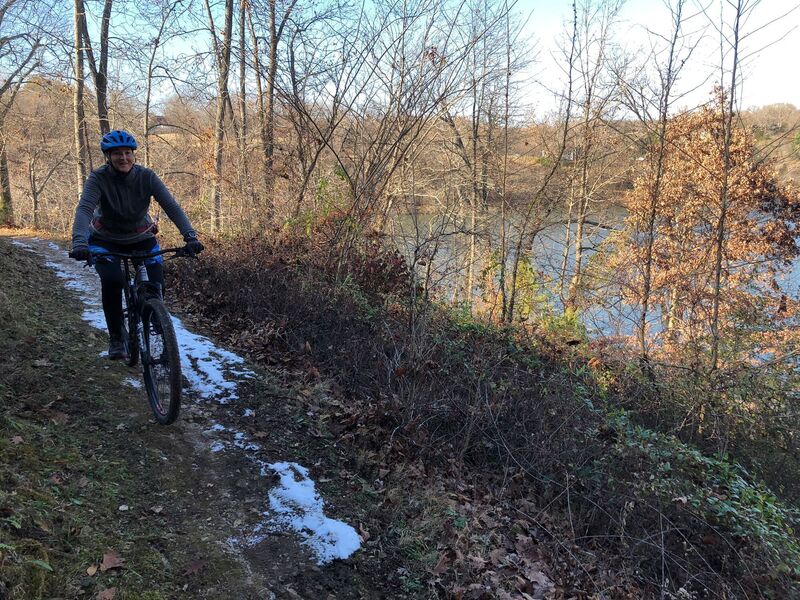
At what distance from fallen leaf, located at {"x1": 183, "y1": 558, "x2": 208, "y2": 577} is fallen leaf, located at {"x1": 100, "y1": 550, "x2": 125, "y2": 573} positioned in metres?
0.30

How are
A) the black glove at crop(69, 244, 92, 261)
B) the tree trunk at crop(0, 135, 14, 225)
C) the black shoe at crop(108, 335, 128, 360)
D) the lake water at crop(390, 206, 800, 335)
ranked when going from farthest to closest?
1. the tree trunk at crop(0, 135, 14, 225)
2. the lake water at crop(390, 206, 800, 335)
3. the black shoe at crop(108, 335, 128, 360)
4. the black glove at crop(69, 244, 92, 261)

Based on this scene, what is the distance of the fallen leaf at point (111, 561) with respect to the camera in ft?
7.55

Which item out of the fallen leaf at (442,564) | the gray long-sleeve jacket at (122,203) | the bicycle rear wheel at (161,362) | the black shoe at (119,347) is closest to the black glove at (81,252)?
the gray long-sleeve jacket at (122,203)

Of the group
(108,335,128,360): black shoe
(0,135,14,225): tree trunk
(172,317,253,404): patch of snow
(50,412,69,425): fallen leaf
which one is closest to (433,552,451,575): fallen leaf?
(172,317,253,404): patch of snow

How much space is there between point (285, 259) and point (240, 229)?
2.52 metres

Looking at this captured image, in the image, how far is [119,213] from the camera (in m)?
3.88

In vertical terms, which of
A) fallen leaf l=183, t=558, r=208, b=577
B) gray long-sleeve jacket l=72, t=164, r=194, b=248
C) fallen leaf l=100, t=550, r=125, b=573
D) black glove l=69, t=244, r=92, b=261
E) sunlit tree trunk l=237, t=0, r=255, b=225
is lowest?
fallen leaf l=183, t=558, r=208, b=577

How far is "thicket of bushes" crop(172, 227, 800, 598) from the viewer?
3.85 metres

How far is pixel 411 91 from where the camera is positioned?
809 centimetres

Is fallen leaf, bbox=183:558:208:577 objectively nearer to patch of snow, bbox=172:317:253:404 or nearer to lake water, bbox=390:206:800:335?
patch of snow, bbox=172:317:253:404

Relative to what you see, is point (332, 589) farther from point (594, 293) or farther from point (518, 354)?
point (594, 293)

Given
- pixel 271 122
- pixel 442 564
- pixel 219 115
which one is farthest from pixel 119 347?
pixel 219 115

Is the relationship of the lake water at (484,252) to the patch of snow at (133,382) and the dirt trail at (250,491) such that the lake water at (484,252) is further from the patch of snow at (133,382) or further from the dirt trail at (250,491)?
the patch of snow at (133,382)

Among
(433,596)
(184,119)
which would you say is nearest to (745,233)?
(433,596)
